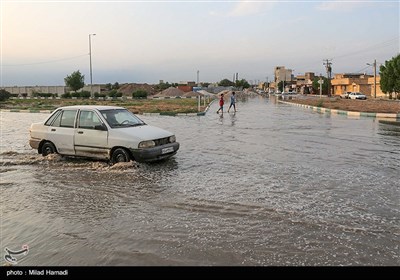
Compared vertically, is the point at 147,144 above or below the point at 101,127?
below

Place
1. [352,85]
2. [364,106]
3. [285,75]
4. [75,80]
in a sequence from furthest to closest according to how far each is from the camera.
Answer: [285,75], [352,85], [75,80], [364,106]

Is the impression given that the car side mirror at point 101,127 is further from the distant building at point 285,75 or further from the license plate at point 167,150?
the distant building at point 285,75

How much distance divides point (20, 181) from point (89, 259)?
451cm

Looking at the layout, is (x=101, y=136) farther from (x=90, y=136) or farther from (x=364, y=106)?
(x=364, y=106)

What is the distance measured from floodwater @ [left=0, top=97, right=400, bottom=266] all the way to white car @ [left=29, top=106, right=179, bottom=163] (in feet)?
1.07

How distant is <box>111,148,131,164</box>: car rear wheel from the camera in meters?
8.86

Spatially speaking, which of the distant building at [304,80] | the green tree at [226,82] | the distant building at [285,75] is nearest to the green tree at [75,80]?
the distant building at [304,80]

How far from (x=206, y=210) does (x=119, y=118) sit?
489 cm

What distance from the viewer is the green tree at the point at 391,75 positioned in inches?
2180

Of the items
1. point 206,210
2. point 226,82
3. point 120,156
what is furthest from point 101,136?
point 226,82

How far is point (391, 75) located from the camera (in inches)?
2253

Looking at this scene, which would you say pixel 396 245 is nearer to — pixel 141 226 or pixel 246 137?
pixel 141 226

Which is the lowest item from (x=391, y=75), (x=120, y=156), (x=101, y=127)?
(x=120, y=156)
